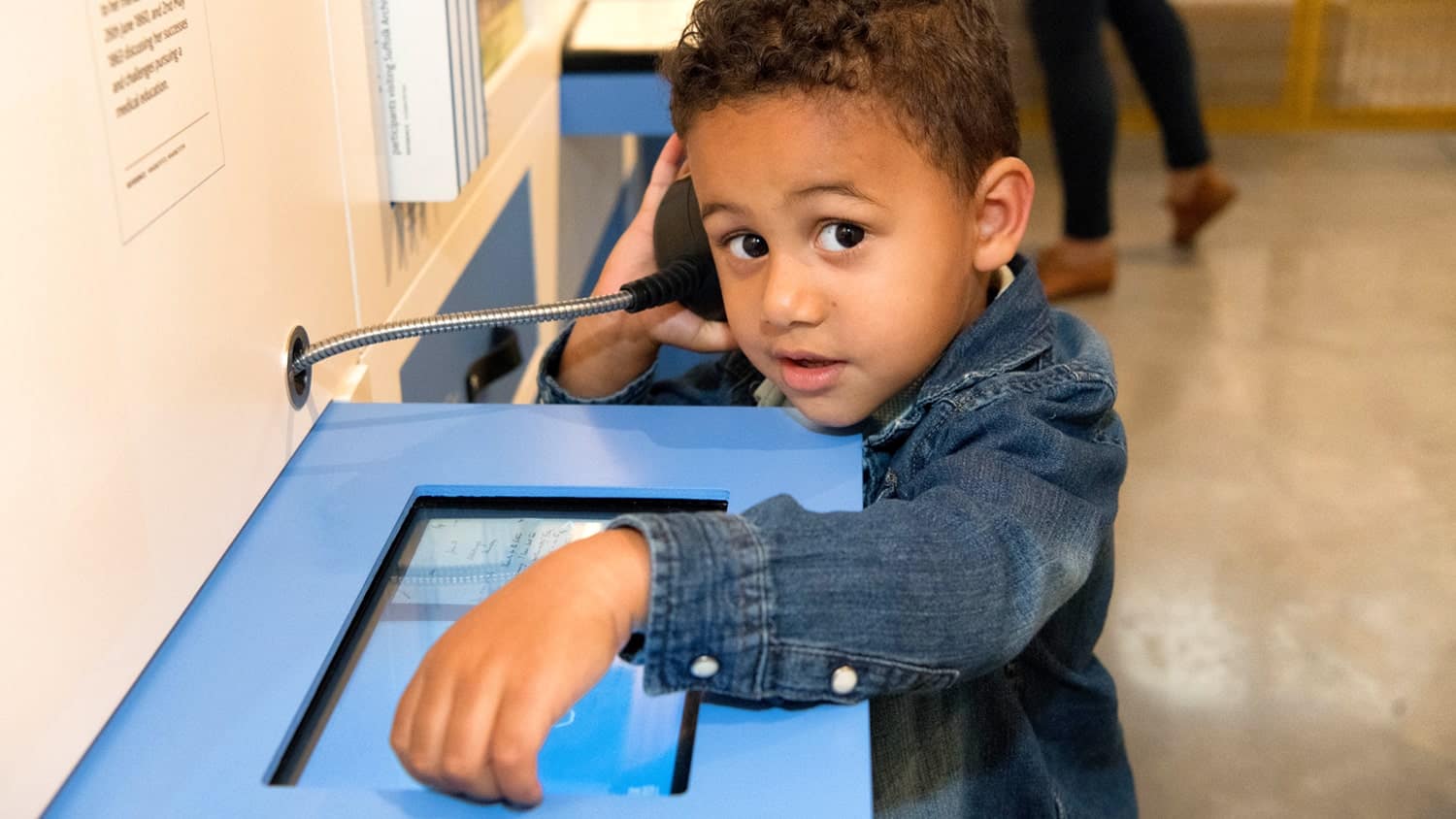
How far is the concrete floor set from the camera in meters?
1.58

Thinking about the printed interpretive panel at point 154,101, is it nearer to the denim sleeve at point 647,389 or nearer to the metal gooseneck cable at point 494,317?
the metal gooseneck cable at point 494,317

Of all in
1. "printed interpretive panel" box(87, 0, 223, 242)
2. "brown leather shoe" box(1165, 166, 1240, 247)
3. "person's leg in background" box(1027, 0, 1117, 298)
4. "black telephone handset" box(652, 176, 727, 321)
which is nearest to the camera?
"printed interpretive panel" box(87, 0, 223, 242)

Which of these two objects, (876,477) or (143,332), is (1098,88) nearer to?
(876,477)

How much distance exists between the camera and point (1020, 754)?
0.86 meters

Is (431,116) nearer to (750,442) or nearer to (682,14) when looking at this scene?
(750,442)

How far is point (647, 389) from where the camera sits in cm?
107

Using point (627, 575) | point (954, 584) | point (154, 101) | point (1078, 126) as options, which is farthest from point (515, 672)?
point (1078, 126)

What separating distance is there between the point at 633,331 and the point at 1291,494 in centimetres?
134

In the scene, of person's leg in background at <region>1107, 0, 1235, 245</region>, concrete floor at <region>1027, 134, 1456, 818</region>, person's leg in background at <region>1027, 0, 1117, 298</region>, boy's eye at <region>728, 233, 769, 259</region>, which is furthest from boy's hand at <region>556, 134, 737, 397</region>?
person's leg in background at <region>1107, 0, 1235, 245</region>

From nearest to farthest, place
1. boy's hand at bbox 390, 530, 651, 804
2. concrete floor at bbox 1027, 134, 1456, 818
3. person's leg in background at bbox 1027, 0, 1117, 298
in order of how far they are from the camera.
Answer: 1. boy's hand at bbox 390, 530, 651, 804
2. concrete floor at bbox 1027, 134, 1456, 818
3. person's leg in background at bbox 1027, 0, 1117, 298

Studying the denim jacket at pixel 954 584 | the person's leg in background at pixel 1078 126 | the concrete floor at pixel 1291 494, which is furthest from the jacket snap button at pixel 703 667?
the person's leg in background at pixel 1078 126

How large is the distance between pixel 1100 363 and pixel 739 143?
24 centimetres

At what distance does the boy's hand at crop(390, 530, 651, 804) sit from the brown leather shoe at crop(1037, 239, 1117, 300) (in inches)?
87.8

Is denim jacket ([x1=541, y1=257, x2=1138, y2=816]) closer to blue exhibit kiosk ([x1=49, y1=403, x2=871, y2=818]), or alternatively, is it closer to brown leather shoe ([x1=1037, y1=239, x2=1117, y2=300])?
blue exhibit kiosk ([x1=49, y1=403, x2=871, y2=818])
